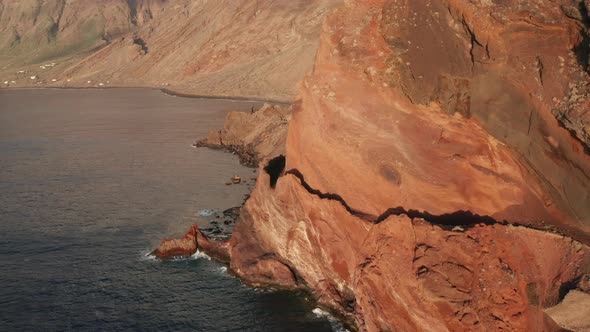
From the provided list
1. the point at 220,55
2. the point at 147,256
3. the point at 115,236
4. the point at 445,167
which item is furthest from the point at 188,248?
the point at 220,55

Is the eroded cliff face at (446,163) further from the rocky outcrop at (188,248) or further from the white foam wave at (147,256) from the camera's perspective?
the white foam wave at (147,256)

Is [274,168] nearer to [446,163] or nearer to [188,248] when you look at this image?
[188,248]

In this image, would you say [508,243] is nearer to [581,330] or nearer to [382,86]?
[581,330]

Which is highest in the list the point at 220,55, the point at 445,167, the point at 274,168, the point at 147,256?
the point at 445,167

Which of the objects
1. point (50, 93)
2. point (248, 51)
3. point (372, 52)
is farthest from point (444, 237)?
point (50, 93)

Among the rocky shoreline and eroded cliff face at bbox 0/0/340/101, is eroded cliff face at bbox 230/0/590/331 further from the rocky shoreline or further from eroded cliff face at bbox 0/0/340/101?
eroded cliff face at bbox 0/0/340/101

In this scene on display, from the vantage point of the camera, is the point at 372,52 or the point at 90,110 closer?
the point at 372,52

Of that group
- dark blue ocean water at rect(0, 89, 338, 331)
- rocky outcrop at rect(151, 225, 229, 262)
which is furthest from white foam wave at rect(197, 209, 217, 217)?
rocky outcrop at rect(151, 225, 229, 262)
